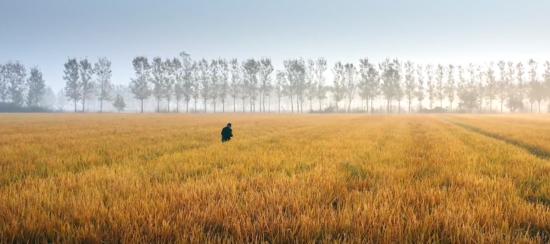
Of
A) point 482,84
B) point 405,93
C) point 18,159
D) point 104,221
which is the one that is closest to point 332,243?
point 104,221

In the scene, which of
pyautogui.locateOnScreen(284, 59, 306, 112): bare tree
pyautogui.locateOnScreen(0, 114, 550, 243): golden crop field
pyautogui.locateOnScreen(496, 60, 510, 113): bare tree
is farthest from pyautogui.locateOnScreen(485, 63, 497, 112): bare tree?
pyautogui.locateOnScreen(0, 114, 550, 243): golden crop field

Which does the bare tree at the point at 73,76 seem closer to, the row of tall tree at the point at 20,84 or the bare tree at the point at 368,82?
the row of tall tree at the point at 20,84

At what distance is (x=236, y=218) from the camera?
128 inches

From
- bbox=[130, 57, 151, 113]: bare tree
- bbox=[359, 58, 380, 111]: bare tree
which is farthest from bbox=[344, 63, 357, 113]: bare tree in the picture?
bbox=[130, 57, 151, 113]: bare tree

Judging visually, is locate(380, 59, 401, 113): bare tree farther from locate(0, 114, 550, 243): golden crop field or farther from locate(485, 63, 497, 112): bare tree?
locate(0, 114, 550, 243): golden crop field

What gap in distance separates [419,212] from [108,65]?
113m

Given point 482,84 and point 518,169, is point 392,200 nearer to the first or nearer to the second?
point 518,169

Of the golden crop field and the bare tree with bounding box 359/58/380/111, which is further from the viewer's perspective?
the bare tree with bounding box 359/58/380/111

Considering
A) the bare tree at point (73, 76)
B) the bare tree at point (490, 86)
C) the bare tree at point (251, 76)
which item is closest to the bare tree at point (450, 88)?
the bare tree at point (490, 86)

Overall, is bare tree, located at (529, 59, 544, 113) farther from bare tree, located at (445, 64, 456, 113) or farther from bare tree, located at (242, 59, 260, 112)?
bare tree, located at (242, 59, 260, 112)

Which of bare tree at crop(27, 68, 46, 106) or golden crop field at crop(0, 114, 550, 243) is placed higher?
bare tree at crop(27, 68, 46, 106)

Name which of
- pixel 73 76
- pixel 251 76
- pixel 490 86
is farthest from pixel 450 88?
pixel 73 76

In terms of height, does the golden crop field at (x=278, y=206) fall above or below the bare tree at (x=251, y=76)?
below

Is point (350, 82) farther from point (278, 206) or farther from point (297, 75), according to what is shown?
point (278, 206)
